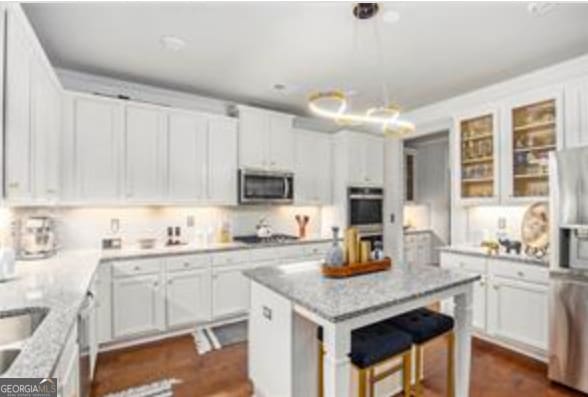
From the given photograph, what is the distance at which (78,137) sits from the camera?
3.09m

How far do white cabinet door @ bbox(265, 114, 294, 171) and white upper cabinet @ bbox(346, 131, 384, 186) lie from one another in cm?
88

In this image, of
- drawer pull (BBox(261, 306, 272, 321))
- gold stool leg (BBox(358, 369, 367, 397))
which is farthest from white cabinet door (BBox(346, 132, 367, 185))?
gold stool leg (BBox(358, 369, 367, 397))

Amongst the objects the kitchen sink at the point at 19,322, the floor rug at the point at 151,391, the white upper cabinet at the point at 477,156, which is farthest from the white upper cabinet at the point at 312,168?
the kitchen sink at the point at 19,322

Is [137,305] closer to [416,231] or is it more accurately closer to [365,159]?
[365,159]

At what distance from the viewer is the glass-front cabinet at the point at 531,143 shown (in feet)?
10.2

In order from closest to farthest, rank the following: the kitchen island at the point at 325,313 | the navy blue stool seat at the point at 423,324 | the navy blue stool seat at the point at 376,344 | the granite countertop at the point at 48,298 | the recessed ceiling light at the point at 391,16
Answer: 1. the granite countertop at the point at 48,298
2. the kitchen island at the point at 325,313
3. the navy blue stool seat at the point at 376,344
4. the navy blue stool seat at the point at 423,324
5. the recessed ceiling light at the point at 391,16

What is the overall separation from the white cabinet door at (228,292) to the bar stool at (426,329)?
1.93 metres

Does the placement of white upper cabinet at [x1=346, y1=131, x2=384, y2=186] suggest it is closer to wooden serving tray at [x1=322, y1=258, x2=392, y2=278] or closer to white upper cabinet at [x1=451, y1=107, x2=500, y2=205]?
white upper cabinet at [x1=451, y1=107, x2=500, y2=205]

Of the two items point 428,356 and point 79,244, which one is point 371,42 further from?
point 79,244

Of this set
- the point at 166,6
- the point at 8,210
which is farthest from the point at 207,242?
the point at 166,6

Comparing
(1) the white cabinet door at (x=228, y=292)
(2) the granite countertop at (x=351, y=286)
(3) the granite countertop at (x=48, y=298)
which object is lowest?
(1) the white cabinet door at (x=228, y=292)

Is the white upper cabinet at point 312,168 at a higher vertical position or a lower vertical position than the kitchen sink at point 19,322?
higher

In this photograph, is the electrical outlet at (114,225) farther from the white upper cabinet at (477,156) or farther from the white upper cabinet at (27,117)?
the white upper cabinet at (477,156)

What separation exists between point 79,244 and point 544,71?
516cm
